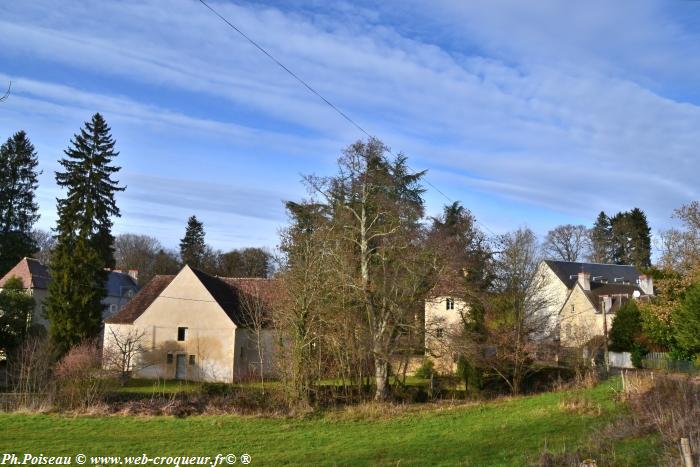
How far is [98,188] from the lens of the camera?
119 ft

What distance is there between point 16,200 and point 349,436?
134ft

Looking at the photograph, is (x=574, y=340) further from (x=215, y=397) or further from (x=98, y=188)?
(x=98, y=188)

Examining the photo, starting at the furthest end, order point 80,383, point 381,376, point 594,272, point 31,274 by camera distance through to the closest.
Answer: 1. point 594,272
2. point 31,274
3. point 381,376
4. point 80,383

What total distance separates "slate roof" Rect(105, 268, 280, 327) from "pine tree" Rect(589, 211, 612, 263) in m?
51.8

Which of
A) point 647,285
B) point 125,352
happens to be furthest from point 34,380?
point 647,285

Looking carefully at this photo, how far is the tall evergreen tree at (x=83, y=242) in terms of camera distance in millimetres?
33406

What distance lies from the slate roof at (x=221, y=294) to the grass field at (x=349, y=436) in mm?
15321

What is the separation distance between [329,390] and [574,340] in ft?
52.5

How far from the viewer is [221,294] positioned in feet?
124

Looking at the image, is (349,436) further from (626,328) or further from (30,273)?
(30,273)

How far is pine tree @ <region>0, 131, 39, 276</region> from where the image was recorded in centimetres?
4691

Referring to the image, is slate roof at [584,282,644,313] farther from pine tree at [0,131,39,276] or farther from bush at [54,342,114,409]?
pine tree at [0,131,39,276]

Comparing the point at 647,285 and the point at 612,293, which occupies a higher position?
the point at 647,285

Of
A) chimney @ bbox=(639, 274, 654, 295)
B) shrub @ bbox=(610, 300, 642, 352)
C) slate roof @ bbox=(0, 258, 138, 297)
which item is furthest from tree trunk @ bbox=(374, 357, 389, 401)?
chimney @ bbox=(639, 274, 654, 295)
